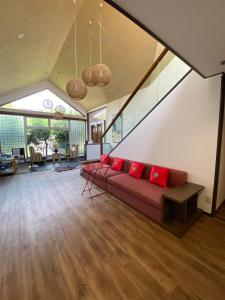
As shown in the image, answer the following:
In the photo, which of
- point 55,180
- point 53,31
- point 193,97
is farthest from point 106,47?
point 55,180

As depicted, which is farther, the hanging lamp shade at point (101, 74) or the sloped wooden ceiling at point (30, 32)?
the sloped wooden ceiling at point (30, 32)

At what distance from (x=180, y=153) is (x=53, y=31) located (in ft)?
14.6

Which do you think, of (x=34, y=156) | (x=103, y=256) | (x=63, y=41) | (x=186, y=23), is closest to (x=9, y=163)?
(x=34, y=156)

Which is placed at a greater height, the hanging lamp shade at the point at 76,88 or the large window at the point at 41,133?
the hanging lamp shade at the point at 76,88

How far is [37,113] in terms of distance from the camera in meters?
7.54

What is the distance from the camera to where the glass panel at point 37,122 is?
7.52m

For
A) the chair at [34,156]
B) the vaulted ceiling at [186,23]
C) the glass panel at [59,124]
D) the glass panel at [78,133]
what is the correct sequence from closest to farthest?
1. the vaulted ceiling at [186,23]
2. the chair at [34,156]
3. the glass panel at [59,124]
4. the glass panel at [78,133]

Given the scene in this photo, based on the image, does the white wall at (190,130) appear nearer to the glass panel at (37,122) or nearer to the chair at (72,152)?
the chair at (72,152)

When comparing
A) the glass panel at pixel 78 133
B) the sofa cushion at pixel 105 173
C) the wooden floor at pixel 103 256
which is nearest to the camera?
the wooden floor at pixel 103 256

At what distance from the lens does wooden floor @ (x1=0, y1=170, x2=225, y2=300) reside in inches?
53.0

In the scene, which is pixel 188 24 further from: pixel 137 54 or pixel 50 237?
pixel 137 54

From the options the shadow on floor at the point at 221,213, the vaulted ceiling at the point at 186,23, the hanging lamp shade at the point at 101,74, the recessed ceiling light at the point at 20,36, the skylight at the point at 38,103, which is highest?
the recessed ceiling light at the point at 20,36

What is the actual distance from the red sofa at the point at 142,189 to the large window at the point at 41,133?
5713 mm

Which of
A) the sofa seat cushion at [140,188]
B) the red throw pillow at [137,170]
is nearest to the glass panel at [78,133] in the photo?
the sofa seat cushion at [140,188]
